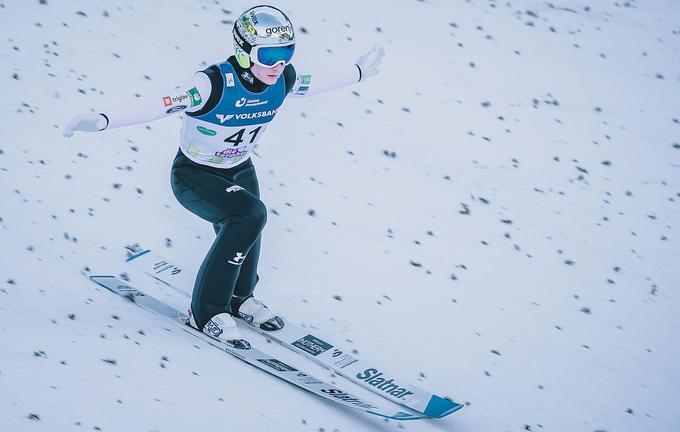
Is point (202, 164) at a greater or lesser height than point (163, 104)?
lesser

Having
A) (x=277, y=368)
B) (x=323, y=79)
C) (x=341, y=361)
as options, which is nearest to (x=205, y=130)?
(x=323, y=79)

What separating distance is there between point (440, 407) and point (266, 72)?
6.62 ft

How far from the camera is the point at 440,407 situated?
13.8ft

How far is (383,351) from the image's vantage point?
4.82 m

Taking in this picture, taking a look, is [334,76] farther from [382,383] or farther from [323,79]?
[382,383]

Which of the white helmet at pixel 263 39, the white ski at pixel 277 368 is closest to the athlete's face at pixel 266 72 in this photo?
the white helmet at pixel 263 39

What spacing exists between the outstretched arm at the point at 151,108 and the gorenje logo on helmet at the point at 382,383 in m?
1.78

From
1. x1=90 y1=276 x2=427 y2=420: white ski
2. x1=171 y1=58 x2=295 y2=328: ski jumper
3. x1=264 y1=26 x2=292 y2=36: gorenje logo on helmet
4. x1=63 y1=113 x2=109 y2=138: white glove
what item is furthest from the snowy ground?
x1=264 y1=26 x2=292 y2=36: gorenje logo on helmet

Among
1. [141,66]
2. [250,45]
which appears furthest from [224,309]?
[141,66]

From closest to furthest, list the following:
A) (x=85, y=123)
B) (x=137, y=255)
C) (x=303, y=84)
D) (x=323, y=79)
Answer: (x=85, y=123) → (x=303, y=84) → (x=323, y=79) → (x=137, y=255)

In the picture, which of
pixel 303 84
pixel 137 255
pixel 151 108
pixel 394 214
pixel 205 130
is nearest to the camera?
pixel 151 108

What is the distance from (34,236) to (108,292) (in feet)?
A: 2.46

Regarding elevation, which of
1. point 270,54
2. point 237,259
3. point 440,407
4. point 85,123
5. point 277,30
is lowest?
point 440,407

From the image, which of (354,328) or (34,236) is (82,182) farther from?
(354,328)
